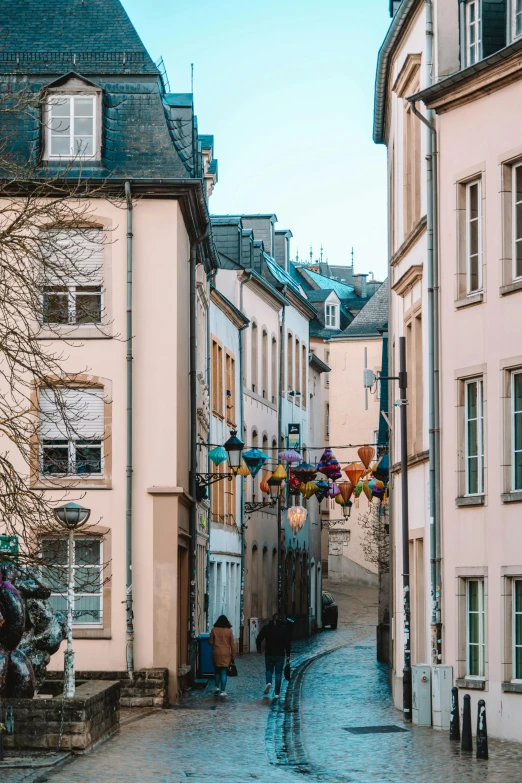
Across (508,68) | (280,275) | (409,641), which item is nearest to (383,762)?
(409,641)

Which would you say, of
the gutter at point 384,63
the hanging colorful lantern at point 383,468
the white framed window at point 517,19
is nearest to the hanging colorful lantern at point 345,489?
the hanging colorful lantern at point 383,468

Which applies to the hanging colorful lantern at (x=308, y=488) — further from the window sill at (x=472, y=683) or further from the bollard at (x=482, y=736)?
the bollard at (x=482, y=736)

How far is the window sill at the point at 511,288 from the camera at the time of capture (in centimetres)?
2156

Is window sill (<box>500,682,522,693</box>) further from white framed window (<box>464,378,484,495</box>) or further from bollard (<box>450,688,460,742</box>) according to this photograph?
white framed window (<box>464,378,484,495</box>)

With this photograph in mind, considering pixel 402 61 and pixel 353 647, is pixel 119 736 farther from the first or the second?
pixel 353 647

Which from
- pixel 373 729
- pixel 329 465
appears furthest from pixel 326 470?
pixel 373 729

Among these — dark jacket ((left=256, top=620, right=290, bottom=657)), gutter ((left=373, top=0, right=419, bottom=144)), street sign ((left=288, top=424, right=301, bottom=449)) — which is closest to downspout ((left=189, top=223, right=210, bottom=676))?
dark jacket ((left=256, top=620, right=290, bottom=657))

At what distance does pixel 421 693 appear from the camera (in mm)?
22188

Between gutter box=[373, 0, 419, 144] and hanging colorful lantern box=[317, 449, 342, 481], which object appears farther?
hanging colorful lantern box=[317, 449, 342, 481]

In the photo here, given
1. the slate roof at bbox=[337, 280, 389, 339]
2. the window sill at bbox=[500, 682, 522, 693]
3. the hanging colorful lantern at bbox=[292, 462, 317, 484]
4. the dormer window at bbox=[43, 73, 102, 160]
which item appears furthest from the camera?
the slate roof at bbox=[337, 280, 389, 339]

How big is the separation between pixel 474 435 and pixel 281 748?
563cm

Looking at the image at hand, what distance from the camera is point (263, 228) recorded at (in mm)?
63312

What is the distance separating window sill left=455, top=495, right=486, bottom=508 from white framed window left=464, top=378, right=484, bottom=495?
11 cm

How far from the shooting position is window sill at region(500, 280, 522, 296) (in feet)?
70.7
